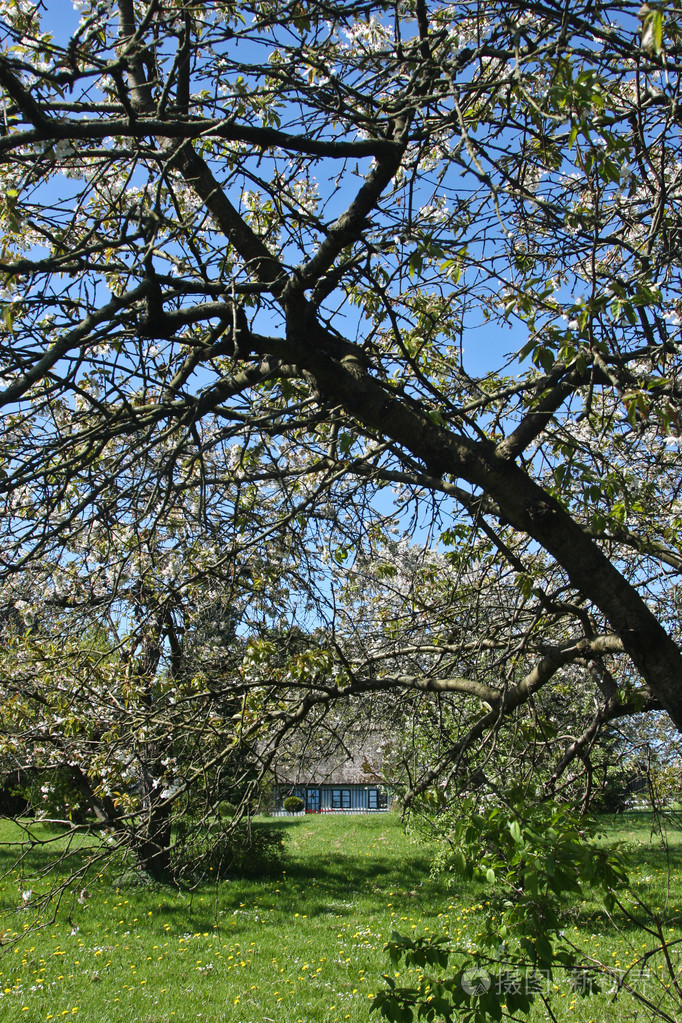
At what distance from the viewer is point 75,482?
363 centimetres

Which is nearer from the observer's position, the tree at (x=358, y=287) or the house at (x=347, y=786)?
the tree at (x=358, y=287)

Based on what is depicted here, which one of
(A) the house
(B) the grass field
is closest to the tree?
(A) the house

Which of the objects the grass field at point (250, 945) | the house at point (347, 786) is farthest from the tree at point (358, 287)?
the grass field at point (250, 945)

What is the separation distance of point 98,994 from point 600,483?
257 inches

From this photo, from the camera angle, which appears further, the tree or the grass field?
the grass field

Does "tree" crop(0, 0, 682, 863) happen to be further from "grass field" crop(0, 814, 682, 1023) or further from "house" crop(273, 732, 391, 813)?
"grass field" crop(0, 814, 682, 1023)

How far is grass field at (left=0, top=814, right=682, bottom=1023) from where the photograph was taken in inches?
227

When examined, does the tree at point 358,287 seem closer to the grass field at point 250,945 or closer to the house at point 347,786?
the house at point 347,786

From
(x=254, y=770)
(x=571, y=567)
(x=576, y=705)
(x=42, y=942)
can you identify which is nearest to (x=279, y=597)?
(x=254, y=770)

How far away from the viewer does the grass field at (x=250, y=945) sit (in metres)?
5.77

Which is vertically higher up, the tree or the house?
the tree

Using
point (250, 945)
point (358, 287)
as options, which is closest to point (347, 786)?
point (250, 945)

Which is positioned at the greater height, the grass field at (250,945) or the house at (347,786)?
the house at (347,786)

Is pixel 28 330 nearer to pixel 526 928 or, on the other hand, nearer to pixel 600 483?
pixel 600 483
